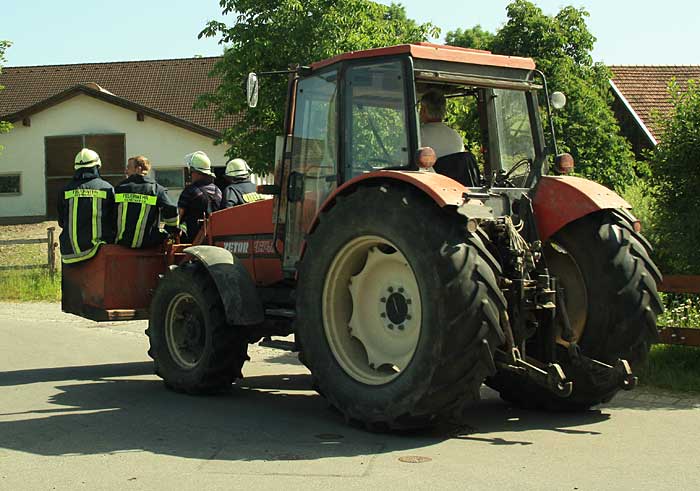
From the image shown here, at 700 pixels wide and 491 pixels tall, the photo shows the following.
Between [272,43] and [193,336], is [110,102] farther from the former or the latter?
[193,336]

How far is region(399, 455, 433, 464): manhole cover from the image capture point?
6363 mm

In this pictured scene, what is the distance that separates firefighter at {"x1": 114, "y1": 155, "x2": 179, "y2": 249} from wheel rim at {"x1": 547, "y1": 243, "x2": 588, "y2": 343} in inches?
171

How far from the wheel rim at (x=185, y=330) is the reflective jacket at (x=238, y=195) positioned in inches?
72.7

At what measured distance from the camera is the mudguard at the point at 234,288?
8578 millimetres

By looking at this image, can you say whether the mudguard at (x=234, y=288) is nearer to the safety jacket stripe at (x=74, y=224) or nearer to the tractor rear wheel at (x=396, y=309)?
the tractor rear wheel at (x=396, y=309)

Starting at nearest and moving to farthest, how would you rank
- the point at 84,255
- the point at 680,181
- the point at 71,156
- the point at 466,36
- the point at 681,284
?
the point at 681,284 → the point at 680,181 → the point at 84,255 → the point at 71,156 → the point at 466,36

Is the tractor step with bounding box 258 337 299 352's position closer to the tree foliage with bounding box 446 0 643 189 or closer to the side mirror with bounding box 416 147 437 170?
the side mirror with bounding box 416 147 437 170

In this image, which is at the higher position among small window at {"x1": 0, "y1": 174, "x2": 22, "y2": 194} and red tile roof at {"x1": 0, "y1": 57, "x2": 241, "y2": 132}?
red tile roof at {"x1": 0, "y1": 57, "x2": 241, "y2": 132}

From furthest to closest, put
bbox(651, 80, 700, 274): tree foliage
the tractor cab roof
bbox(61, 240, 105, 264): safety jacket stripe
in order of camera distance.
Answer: bbox(61, 240, 105, 264): safety jacket stripe < bbox(651, 80, 700, 274): tree foliage < the tractor cab roof

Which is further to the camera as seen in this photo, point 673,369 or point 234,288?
point 673,369

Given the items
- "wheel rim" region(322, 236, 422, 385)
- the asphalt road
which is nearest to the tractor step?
the asphalt road

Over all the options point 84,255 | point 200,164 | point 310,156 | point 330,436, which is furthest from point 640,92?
point 330,436

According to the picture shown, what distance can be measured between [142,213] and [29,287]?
430 inches

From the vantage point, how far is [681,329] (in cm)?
958
